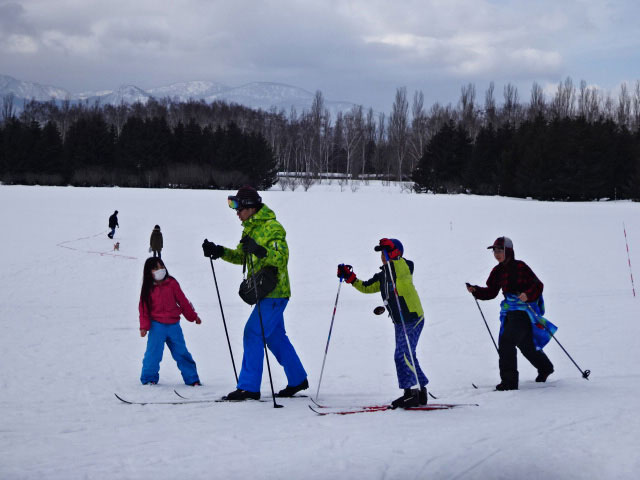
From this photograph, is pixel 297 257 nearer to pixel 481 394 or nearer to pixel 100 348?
pixel 100 348

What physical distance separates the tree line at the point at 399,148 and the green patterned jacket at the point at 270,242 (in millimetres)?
37255

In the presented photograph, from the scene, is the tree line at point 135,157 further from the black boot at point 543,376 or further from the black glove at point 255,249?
the black glove at point 255,249

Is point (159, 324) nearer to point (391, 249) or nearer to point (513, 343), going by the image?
point (391, 249)

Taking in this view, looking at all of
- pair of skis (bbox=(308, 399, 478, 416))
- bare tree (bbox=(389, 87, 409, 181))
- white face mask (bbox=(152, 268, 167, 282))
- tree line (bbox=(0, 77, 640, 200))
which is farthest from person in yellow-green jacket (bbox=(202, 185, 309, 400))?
bare tree (bbox=(389, 87, 409, 181))

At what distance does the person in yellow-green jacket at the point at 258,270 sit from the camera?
18.6ft

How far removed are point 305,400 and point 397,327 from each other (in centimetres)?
115

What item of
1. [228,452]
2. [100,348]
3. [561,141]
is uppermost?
[561,141]

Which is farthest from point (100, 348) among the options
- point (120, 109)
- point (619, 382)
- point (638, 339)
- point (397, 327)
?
point (120, 109)

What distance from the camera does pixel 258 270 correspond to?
5.73 m

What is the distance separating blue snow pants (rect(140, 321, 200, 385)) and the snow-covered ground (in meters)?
0.29

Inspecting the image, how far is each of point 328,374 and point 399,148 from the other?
2672 inches

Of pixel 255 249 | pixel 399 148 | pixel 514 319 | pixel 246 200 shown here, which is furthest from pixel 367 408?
pixel 399 148

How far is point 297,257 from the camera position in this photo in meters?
20.6

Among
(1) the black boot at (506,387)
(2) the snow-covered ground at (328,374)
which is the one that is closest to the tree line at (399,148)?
(2) the snow-covered ground at (328,374)
